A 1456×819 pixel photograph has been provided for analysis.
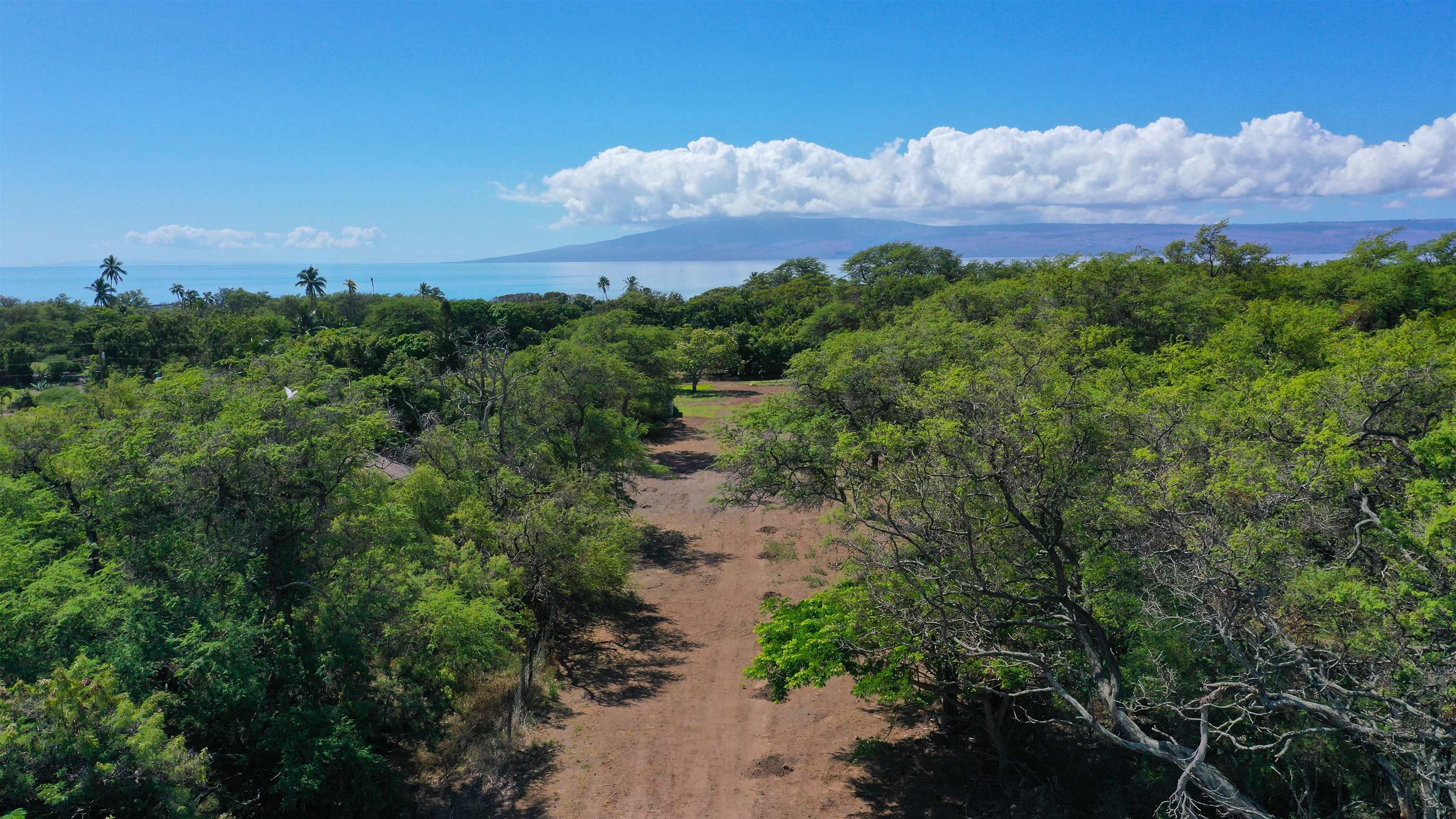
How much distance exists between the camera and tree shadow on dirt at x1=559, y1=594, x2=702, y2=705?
56.0 feet

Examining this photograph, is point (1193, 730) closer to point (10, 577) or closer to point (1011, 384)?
point (1011, 384)

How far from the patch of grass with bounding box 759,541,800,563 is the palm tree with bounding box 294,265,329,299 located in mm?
65811

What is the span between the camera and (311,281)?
244ft

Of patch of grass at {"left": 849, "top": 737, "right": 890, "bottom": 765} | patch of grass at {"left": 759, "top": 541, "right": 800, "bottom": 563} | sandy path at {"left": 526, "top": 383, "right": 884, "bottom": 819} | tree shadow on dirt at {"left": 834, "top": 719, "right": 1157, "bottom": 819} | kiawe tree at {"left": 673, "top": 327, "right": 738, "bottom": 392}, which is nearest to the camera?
tree shadow on dirt at {"left": 834, "top": 719, "right": 1157, "bottom": 819}

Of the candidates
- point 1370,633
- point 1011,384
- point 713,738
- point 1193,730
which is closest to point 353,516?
point 713,738

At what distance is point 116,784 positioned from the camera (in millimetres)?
8523

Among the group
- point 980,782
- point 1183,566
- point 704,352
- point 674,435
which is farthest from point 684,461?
point 1183,566

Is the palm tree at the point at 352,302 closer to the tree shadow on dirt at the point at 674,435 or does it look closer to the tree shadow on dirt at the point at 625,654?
the tree shadow on dirt at the point at 674,435

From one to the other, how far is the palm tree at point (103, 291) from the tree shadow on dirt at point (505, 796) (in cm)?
9418

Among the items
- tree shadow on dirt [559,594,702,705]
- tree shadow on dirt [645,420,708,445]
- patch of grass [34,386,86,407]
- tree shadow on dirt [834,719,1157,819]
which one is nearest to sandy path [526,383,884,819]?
tree shadow on dirt [559,594,702,705]

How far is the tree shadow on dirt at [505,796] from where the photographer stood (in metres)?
12.4

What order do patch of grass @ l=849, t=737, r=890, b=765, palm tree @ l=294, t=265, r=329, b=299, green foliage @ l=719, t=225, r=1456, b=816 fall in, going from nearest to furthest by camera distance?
green foliage @ l=719, t=225, r=1456, b=816
patch of grass @ l=849, t=737, r=890, b=765
palm tree @ l=294, t=265, r=329, b=299

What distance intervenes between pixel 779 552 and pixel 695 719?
989 cm

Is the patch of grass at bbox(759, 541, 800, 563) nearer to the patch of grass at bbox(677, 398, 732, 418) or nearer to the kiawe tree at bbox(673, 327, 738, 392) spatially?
the patch of grass at bbox(677, 398, 732, 418)
